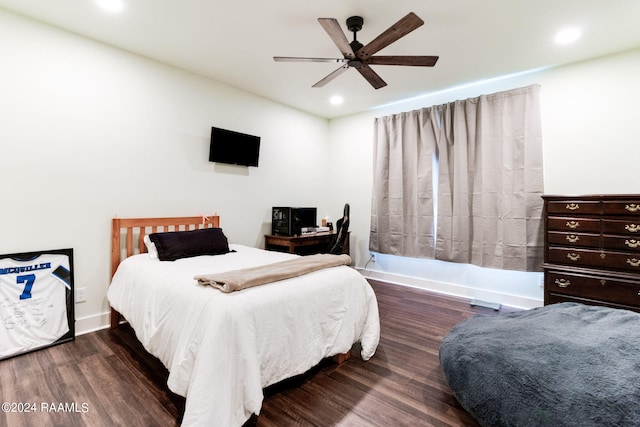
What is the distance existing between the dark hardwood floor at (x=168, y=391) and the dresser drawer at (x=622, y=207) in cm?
184

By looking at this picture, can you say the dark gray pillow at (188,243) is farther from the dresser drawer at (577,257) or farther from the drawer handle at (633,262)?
the drawer handle at (633,262)

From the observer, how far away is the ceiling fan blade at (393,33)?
5.96 ft

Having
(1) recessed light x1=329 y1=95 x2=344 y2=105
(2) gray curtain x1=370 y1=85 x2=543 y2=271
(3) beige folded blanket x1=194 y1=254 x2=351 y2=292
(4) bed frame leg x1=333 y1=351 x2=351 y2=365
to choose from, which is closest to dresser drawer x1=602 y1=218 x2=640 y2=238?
(2) gray curtain x1=370 y1=85 x2=543 y2=271

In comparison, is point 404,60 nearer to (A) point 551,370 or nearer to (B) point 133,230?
(A) point 551,370

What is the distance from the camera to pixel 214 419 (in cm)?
131

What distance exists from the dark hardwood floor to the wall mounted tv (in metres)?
2.09

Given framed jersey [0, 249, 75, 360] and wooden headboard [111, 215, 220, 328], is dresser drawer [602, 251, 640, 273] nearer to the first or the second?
wooden headboard [111, 215, 220, 328]

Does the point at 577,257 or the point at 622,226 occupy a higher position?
the point at 622,226

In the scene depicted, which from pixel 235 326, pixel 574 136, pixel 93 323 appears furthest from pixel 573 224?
pixel 93 323

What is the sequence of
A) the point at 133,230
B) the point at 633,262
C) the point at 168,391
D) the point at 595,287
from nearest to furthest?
the point at 168,391 < the point at 633,262 < the point at 595,287 < the point at 133,230

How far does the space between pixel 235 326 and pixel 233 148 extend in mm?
2659

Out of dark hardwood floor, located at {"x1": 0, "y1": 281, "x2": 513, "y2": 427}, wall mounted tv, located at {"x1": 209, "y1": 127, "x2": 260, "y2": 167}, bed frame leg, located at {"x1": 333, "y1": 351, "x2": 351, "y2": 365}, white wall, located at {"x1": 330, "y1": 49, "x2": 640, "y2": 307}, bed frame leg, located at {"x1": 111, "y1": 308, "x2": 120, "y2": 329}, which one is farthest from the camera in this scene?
wall mounted tv, located at {"x1": 209, "y1": 127, "x2": 260, "y2": 167}

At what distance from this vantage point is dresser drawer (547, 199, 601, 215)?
8.25 feet

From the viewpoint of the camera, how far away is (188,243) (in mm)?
2723
